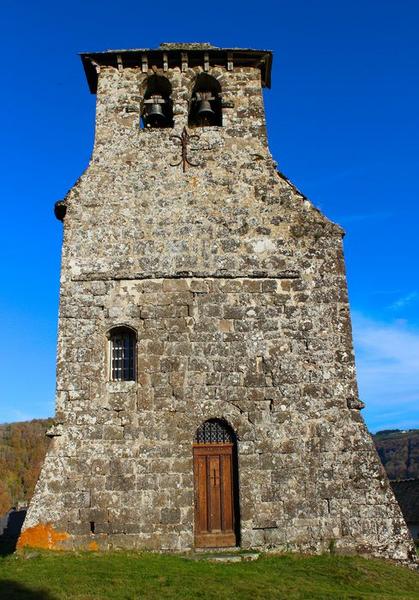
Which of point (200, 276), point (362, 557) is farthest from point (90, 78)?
point (362, 557)

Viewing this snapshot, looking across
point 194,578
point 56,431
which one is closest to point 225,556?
point 194,578

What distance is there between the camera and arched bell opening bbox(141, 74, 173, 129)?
13.1 metres

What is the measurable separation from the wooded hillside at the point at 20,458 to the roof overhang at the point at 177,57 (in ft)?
184

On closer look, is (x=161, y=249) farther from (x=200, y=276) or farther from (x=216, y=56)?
(x=216, y=56)

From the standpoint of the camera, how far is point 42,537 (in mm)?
10156

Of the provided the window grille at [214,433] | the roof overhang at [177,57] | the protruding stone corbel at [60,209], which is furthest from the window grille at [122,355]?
the roof overhang at [177,57]

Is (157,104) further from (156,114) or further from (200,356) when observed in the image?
(200,356)

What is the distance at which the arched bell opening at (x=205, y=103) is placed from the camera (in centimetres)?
1315

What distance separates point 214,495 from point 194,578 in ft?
7.99

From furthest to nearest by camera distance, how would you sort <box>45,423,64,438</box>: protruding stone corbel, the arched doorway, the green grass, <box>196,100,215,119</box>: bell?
<box>196,100,215,119</box>: bell < <box>45,423,64,438</box>: protruding stone corbel < the arched doorway < the green grass

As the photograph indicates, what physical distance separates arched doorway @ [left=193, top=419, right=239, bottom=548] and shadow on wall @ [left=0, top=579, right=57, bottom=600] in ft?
11.6

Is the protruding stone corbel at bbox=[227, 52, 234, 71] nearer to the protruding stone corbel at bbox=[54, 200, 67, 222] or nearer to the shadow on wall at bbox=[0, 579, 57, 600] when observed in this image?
the protruding stone corbel at bbox=[54, 200, 67, 222]

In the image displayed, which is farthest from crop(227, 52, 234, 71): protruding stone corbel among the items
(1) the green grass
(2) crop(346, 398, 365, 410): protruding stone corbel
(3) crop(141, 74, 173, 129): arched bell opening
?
(1) the green grass

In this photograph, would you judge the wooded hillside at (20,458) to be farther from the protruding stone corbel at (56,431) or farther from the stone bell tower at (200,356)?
the stone bell tower at (200,356)
